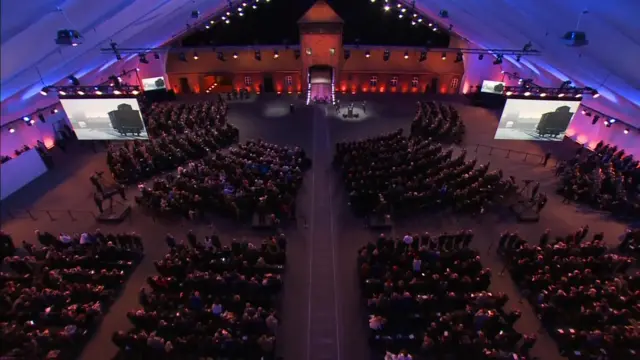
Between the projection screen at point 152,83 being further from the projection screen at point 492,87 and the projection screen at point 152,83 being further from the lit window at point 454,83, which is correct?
the projection screen at point 492,87

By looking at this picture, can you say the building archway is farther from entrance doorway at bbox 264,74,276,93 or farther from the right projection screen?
the right projection screen

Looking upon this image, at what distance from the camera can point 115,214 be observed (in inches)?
545

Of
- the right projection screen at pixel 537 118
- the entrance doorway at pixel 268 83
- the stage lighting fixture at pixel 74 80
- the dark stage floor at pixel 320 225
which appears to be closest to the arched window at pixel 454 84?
the dark stage floor at pixel 320 225

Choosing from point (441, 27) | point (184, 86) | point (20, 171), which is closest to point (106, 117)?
point (20, 171)

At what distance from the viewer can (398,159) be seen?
15.4m

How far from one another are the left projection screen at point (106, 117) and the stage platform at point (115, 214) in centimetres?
276

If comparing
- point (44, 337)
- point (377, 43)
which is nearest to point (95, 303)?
point (44, 337)

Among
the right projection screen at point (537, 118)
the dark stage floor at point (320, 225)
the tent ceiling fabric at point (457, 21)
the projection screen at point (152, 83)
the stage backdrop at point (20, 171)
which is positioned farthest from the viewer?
Answer: the projection screen at point (152, 83)

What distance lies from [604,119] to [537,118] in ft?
18.9

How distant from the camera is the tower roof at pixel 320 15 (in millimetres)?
21688

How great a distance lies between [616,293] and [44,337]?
14.8 metres

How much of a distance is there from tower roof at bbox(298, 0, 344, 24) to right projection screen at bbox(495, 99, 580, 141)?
11965mm

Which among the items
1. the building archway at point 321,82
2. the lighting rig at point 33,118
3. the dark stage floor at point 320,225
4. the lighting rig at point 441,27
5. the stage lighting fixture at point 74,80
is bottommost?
the dark stage floor at point 320,225

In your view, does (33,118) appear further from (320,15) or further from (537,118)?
(537,118)
